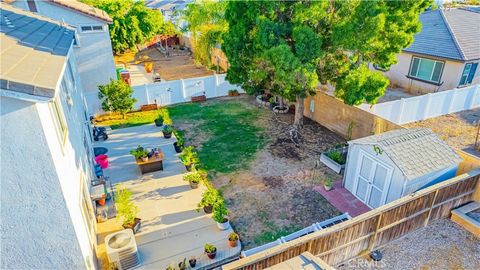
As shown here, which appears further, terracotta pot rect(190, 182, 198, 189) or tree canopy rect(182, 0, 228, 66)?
tree canopy rect(182, 0, 228, 66)

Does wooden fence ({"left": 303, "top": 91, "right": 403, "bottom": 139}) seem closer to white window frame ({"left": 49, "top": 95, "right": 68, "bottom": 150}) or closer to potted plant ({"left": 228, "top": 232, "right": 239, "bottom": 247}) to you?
potted plant ({"left": 228, "top": 232, "right": 239, "bottom": 247})

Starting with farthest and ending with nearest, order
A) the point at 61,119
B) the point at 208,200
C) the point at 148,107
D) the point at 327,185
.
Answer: the point at 148,107 → the point at 327,185 → the point at 208,200 → the point at 61,119

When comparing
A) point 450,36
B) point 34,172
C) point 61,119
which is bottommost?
point 34,172

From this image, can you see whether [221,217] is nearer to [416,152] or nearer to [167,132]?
[416,152]

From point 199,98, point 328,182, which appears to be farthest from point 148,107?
point 328,182

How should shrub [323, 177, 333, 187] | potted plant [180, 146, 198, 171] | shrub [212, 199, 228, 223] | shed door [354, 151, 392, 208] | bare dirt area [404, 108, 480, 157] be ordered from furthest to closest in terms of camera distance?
bare dirt area [404, 108, 480, 157], potted plant [180, 146, 198, 171], shrub [323, 177, 333, 187], shed door [354, 151, 392, 208], shrub [212, 199, 228, 223]

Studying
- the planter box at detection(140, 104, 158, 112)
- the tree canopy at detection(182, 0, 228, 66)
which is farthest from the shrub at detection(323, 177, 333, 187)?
the tree canopy at detection(182, 0, 228, 66)

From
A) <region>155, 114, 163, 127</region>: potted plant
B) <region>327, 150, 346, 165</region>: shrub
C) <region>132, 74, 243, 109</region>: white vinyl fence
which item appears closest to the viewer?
<region>327, 150, 346, 165</region>: shrub
